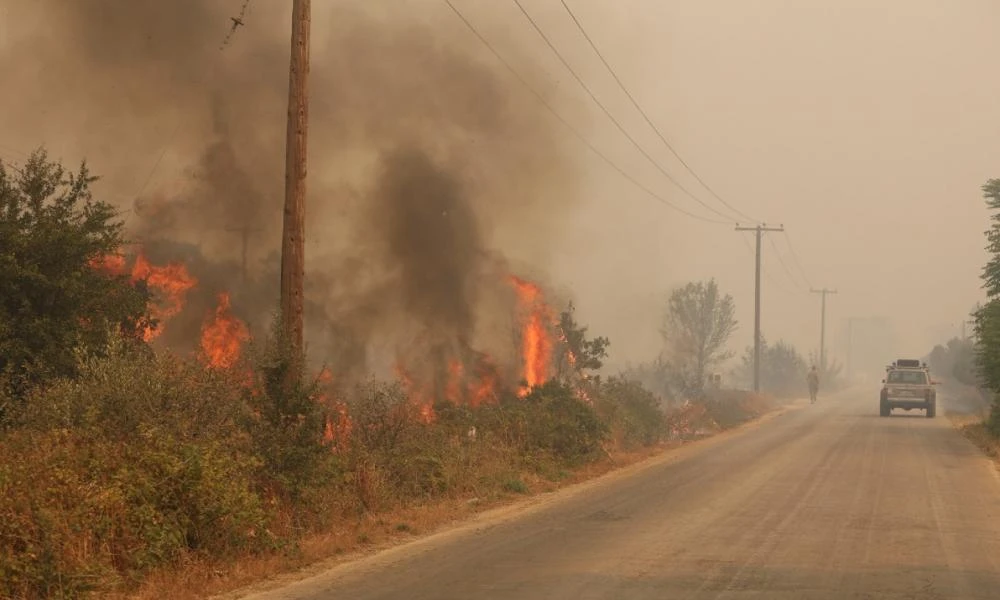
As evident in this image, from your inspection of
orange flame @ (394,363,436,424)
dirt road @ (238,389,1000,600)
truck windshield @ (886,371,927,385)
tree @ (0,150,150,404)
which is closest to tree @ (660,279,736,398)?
truck windshield @ (886,371,927,385)

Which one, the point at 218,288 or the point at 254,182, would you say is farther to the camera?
the point at 254,182

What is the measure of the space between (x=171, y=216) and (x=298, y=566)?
19904 mm

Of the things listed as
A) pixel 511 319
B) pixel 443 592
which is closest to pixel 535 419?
pixel 511 319

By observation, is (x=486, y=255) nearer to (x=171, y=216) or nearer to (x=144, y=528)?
(x=171, y=216)

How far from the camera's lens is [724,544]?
451 inches

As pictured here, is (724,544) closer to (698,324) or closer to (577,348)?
(577,348)

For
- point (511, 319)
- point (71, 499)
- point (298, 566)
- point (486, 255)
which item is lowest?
point (298, 566)

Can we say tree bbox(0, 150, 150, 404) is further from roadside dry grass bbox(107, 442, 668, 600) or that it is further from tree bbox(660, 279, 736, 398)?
tree bbox(660, 279, 736, 398)

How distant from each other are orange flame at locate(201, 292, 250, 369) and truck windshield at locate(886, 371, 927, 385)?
30468 mm

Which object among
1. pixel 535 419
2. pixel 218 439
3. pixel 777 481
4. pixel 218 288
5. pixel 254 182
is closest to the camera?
pixel 218 439

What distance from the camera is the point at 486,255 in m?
31.4

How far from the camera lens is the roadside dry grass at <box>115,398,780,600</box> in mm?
9250

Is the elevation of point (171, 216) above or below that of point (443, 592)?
above

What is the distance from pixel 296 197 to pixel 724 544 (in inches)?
266
